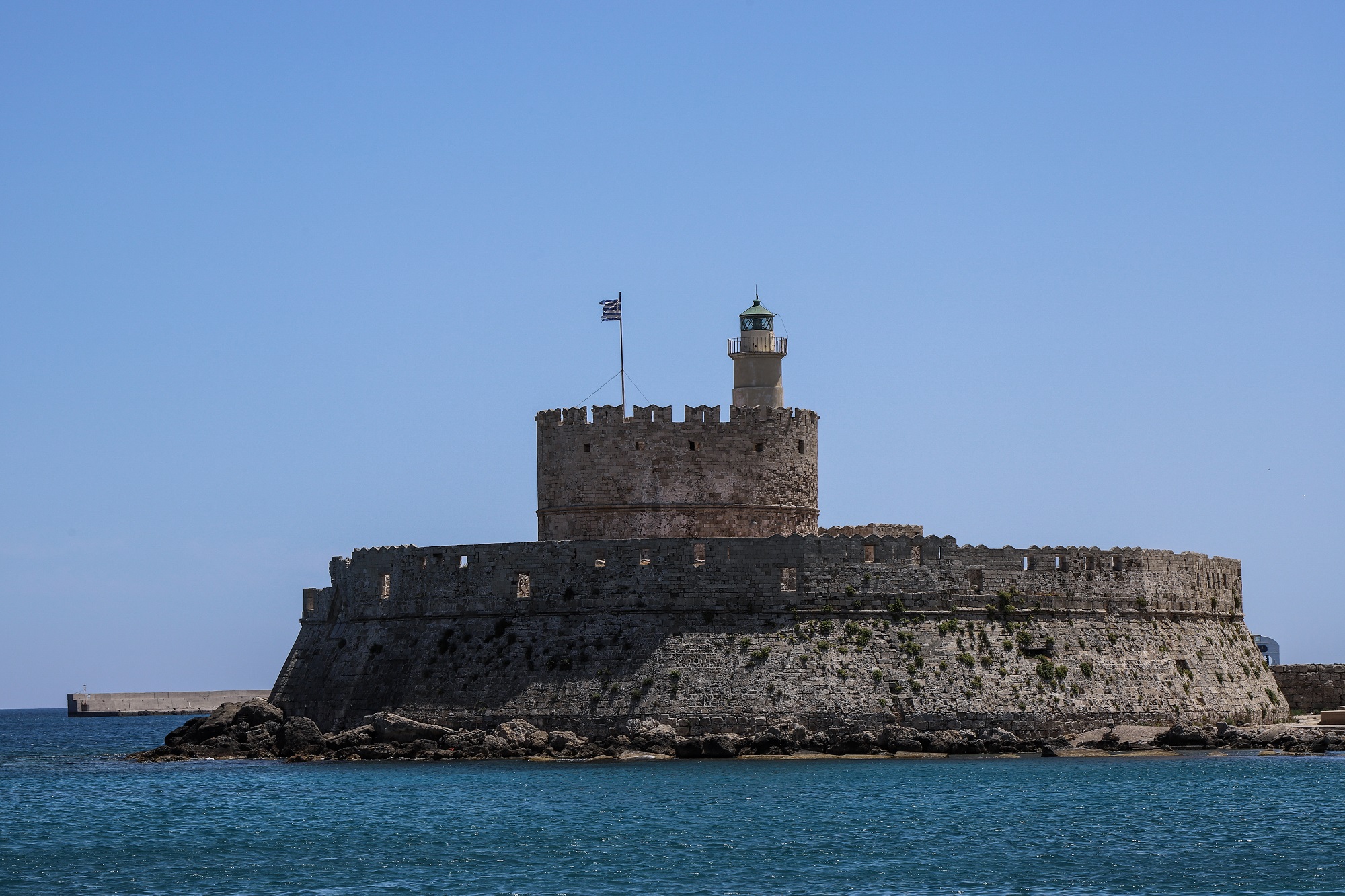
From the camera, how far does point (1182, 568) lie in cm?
4612

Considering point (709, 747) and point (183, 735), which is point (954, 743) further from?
point (183, 735)

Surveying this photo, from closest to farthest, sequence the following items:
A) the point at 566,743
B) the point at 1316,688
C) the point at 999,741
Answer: the point at 566,743, the point at 999,741, the point at 1316,688

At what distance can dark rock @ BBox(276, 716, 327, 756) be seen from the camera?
44031mm

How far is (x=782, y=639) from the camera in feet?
138

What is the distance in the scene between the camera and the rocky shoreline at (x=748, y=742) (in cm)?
4072

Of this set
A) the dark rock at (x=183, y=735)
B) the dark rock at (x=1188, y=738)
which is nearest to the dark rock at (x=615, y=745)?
the dark rock at (x=1188, y=738)

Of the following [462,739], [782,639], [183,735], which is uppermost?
[782,639]

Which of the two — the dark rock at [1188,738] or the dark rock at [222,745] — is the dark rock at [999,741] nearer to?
the dark rock at [1188,738]

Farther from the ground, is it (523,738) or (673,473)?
(673,473)

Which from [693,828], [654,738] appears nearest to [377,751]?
[654,738]

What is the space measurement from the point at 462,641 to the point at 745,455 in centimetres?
774

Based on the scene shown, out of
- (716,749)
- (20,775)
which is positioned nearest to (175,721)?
(20,775)

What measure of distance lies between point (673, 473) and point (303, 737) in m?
9.82

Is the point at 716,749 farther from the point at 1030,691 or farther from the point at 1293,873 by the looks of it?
the point at 1293,873
